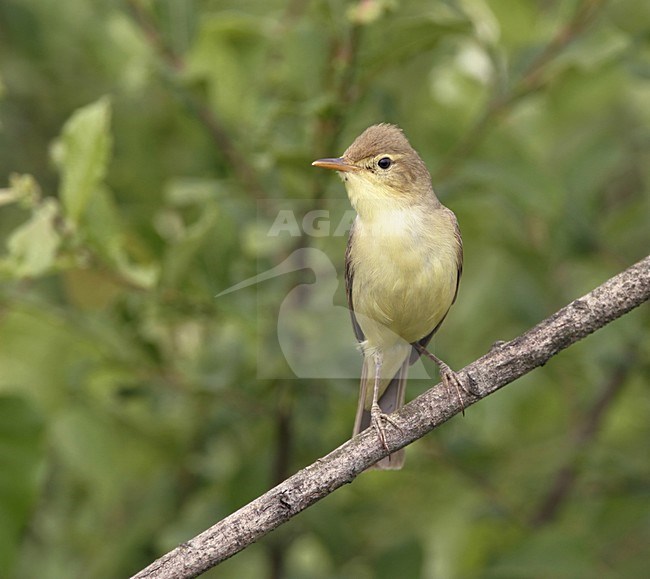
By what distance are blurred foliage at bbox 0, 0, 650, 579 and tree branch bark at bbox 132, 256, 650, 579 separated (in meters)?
1.28

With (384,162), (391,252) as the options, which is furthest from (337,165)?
(391,252)

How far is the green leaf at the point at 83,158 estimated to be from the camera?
377 centimetres

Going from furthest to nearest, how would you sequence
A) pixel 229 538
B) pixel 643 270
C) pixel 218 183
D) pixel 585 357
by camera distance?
pixel 585 357 < pixel 218 183 < pixel 643 270 < pixel 229 538

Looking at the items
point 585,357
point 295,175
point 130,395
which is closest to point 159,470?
point 130,395

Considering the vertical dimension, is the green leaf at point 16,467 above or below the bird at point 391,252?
below

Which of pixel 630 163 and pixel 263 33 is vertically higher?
pixel 263 33

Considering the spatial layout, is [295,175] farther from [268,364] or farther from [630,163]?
[630,163]

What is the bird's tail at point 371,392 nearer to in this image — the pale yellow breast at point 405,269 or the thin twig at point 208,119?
the pale yellow breast at point 405,269

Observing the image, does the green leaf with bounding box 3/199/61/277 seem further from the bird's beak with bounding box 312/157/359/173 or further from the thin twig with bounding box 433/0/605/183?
the thin twig with bounding box 433/0/605/183

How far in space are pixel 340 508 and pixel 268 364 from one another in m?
0.89

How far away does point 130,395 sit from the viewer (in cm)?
457

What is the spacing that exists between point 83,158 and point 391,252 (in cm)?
112

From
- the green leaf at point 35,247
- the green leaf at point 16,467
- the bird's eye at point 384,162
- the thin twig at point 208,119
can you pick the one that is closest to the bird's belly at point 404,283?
the bird's eye at point 384,162

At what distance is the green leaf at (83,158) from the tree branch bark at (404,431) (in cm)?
144
